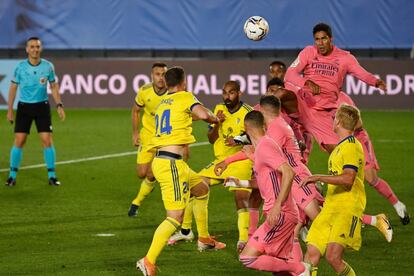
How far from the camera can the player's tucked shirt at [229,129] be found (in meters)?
12.0

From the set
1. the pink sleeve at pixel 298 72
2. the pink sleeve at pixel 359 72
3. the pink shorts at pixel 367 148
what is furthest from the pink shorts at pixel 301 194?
the pink sleeve at pixel 359 72

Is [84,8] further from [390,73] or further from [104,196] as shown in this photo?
[104,196]

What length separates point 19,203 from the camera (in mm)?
14961

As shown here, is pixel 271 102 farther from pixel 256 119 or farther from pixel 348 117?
pixel 348 117

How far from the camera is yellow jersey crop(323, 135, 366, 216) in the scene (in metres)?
9.08

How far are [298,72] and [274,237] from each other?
176 inches

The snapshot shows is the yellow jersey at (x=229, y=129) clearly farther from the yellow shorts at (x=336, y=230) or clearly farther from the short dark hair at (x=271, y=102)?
the yellow shorts at (x=336, y=230)

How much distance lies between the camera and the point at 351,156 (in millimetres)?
9070

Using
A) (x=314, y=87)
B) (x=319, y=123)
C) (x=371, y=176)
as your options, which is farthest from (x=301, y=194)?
(x=319, y=123)

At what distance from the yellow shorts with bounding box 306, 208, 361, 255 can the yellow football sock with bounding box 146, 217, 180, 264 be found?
1.48 m

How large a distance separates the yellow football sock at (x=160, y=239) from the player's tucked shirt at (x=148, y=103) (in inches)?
163

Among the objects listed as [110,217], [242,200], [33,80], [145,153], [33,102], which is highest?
[33,80]

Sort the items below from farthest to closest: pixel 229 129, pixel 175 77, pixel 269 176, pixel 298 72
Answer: pixel 298 72
pixel 229 129
pixel 175 77
pixel 269 176

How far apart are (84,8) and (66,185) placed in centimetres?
1476
